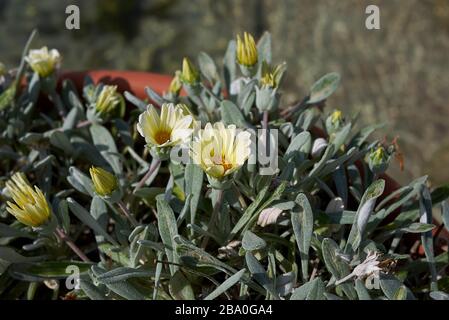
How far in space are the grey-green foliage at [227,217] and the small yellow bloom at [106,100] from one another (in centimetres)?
2

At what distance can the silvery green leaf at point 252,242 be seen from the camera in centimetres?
85

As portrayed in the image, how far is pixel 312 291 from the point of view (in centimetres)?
83

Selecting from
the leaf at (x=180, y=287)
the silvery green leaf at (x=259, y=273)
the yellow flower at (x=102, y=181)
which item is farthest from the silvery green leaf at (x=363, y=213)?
the yellow flower at (x=102, y=181)

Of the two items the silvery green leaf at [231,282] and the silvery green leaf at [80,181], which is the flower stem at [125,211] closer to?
the silvery green leaf at [80,181]

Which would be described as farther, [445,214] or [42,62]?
[42,62]

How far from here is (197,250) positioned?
0.85 meters

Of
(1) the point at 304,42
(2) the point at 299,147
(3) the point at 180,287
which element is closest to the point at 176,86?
(2) the point at 299,147

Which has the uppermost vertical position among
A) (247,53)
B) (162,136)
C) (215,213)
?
(247,53)

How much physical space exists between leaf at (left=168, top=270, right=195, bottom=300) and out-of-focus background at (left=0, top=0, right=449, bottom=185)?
1448mm

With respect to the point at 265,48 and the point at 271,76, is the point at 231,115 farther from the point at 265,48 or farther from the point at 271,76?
the point at 265,48

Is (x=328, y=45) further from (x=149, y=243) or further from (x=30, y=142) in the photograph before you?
(x=149, y=243)

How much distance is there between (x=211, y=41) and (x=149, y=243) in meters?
1.63

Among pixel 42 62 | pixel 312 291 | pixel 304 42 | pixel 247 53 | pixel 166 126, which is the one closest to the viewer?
pixel 312 291

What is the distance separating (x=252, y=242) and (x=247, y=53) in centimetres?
33
